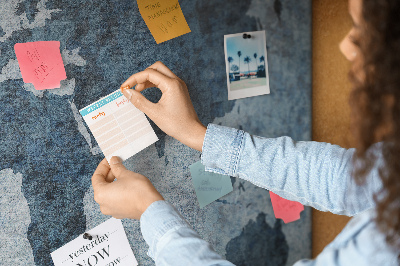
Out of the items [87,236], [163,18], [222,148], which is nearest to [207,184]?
[222,148]

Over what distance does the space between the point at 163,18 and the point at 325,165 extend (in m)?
0.44

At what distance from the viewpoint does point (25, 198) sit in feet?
1.97

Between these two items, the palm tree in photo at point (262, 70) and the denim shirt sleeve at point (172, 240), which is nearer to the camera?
the denim shirt sleeve at point (172, 240)

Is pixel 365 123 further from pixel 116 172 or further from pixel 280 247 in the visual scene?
pixel 280 247

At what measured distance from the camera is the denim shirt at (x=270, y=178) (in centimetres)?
46

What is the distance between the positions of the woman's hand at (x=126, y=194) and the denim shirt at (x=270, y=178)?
3 cm

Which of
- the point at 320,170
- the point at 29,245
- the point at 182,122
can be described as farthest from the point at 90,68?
the point at 320,170

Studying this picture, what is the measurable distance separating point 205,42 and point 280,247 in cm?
60

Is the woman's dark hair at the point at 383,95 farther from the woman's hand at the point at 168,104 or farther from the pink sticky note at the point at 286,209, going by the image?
the pink sticky note at the point at 286,209

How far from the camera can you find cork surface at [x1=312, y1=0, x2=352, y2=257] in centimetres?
82

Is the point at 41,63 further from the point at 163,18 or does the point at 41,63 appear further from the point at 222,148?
the point at 222,148

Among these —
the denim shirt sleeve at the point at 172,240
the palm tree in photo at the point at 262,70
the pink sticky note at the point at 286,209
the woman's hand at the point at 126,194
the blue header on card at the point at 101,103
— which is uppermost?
the palm tree in photo at the point at 262,70

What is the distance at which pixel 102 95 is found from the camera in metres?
0.65

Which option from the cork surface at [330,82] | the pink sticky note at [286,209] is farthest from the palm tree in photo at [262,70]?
the pink sticky note at [286,209]
